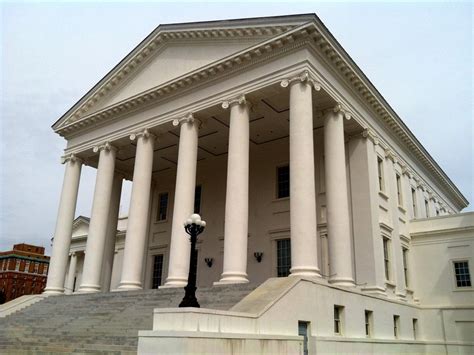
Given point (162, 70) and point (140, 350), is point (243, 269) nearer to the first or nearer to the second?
point (140, 350)

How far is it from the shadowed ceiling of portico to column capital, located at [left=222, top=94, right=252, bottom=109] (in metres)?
0.25

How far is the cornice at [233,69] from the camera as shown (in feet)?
65.8

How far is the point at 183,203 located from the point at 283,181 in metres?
8.05

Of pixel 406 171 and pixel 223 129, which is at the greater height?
pixel 223 129

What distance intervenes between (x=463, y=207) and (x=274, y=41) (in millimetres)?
36994

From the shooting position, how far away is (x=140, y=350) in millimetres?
11172

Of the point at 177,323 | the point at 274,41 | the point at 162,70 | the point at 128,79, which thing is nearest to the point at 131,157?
the point at 128,79

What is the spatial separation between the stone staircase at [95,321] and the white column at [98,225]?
2.13m

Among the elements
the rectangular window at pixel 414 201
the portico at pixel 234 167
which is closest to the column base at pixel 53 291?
the portico at pixel 234 167

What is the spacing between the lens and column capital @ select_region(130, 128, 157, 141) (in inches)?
987

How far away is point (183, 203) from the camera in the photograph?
2161 cm

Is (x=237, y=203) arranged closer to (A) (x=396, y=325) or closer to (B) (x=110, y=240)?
(A) (x=396, y=325)

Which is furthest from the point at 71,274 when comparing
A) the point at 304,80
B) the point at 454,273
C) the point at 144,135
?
the point at 304,80

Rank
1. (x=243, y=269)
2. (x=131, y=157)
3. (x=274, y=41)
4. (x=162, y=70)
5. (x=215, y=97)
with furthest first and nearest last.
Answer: (x=131, y=157)
(x=162, y=70)
(x=215, y=97)
(x=274, y=41)
(x=243, y=269)
